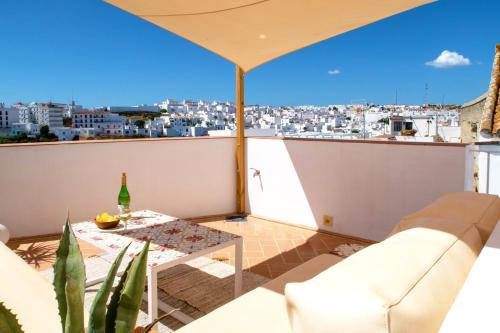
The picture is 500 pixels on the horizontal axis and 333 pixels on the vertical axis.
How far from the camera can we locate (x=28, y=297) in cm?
176

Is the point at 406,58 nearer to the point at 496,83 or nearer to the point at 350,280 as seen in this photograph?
the point at 496,83

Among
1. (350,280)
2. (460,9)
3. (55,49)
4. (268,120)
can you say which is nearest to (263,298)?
(350,280)

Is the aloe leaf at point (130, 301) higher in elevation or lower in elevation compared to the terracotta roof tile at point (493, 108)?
lower

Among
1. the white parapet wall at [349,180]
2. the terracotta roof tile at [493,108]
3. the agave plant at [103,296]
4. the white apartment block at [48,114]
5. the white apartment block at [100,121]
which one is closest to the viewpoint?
→ the agave plant at [103,296]

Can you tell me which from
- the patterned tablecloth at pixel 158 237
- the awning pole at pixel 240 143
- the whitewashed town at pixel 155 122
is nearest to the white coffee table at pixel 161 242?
the patterned tablecloth at pixel 158 237

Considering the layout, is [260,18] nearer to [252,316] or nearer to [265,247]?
[265,247]

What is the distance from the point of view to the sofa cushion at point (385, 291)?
0.86 metres

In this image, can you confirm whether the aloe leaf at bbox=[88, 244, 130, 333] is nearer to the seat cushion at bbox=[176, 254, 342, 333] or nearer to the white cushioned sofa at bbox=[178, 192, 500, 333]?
the white cushioned sofa at bbox=[178, 192, 500, 333]

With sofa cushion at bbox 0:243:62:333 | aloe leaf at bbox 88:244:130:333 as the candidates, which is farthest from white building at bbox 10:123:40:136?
aloe leaf at bbox 88:244:130:333

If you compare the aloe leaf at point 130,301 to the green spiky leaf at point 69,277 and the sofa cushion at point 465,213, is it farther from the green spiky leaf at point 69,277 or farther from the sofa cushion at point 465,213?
the sofa cushion at point 465,213

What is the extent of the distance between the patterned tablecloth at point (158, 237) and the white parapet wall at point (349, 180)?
84.1 inches

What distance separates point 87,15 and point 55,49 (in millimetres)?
2781

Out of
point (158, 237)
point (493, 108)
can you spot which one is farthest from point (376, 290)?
point (493, 108)

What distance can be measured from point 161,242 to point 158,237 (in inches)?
4.8
